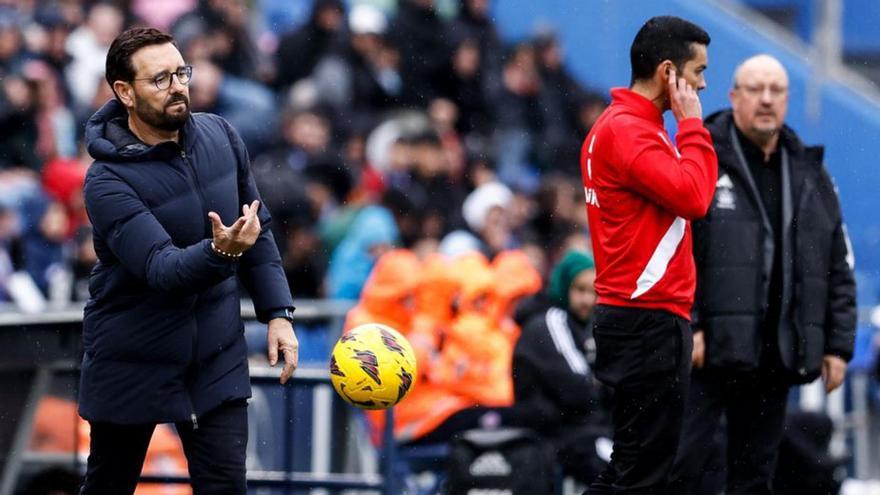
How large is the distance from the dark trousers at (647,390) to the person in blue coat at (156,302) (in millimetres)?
1357

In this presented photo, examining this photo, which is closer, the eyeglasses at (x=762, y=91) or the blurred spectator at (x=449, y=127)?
the eyeglasses at (x=762, y=91)

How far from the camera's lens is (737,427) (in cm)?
860

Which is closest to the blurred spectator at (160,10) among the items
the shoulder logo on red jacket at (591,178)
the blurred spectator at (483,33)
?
the blurred spectator at (483,33)

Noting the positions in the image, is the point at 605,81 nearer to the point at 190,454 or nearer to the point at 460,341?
the point at 460,341

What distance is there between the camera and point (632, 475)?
746 cm

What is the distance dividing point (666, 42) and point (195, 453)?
2479mm

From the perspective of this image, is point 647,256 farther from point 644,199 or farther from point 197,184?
point 197,184

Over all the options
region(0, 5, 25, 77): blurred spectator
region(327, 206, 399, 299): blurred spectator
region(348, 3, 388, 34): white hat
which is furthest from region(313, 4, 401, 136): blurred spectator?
region(0, 5, 25, 77): blurred spectator

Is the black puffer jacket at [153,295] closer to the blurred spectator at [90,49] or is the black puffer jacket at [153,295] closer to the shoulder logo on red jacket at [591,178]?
the shoulder logo on red jacket at [591,178]

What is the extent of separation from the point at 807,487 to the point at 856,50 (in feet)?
24.7

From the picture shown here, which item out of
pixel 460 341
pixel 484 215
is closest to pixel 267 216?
pixel 460 341

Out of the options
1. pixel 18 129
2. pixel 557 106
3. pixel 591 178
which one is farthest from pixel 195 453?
pixel 557 106

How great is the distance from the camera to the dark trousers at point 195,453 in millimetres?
6988

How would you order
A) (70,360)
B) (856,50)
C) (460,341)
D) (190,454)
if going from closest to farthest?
(190,454)
(70,360)
(460,341)
(856,50)
